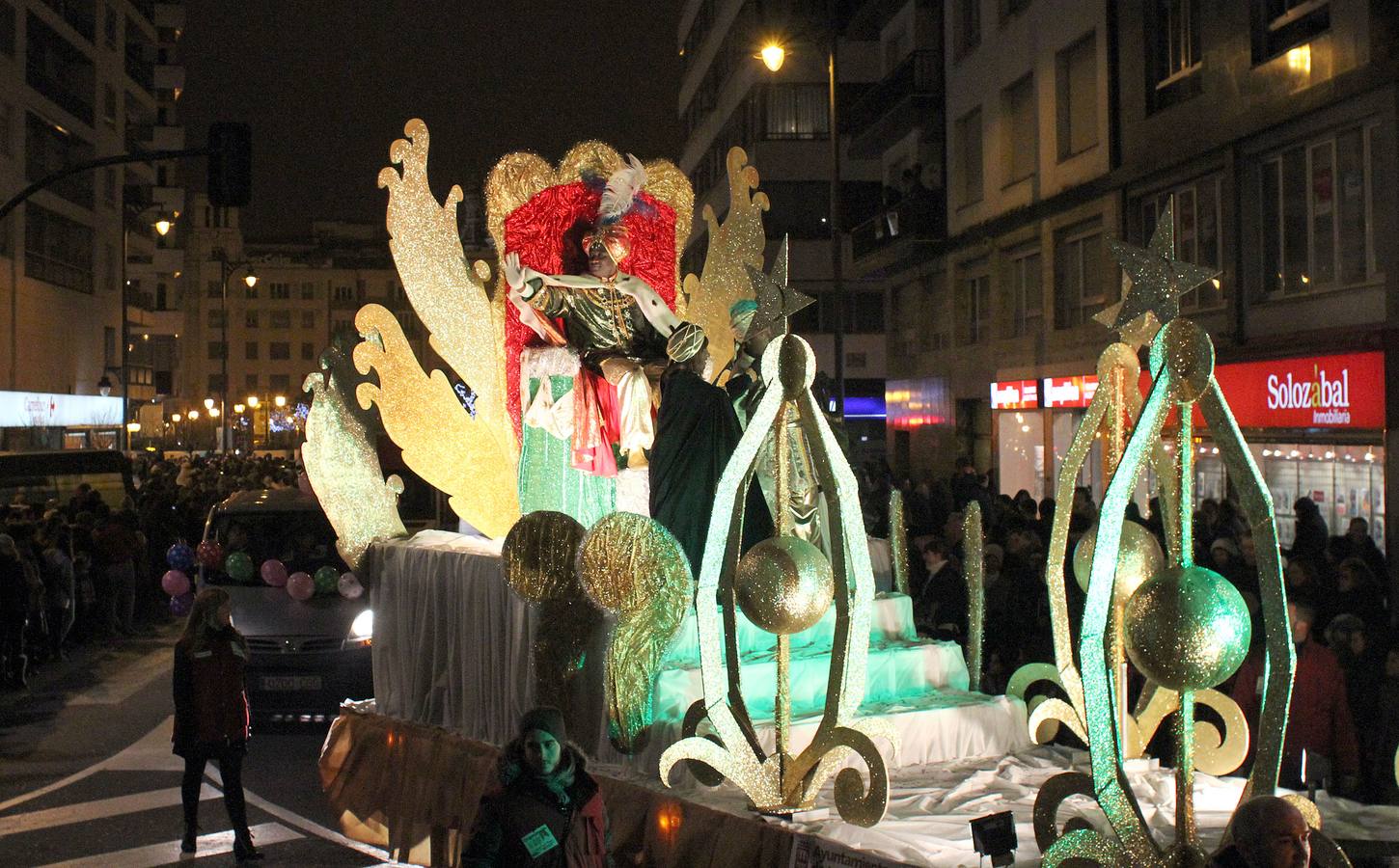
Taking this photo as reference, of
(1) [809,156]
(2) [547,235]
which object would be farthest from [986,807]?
(1) [809,156]

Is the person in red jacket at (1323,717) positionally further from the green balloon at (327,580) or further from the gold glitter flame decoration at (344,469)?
the green balloon at (327,580)

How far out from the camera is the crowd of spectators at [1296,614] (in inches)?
240

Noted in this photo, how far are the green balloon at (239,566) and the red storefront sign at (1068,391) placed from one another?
40.5 feet

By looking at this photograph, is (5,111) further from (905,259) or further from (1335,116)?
(1335,116)

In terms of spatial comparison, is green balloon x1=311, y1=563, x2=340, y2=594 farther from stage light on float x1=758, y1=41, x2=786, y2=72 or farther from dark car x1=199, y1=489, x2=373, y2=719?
stage light on float x1=758, y1=41, x2=786, y2=72

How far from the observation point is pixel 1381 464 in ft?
42.0

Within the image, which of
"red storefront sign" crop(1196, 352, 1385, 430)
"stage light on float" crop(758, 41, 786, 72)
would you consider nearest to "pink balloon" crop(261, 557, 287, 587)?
"red storefront sign" crop(1196, 352, 1385, 430)

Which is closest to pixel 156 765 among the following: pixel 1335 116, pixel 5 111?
pixel 1335 116

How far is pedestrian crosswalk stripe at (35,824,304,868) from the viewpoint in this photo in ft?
24.5

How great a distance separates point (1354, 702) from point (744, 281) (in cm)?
460

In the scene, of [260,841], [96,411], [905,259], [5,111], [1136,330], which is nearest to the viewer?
[1136,330]

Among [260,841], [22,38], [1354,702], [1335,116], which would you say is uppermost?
[22,38]

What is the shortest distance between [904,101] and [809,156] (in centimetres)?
957

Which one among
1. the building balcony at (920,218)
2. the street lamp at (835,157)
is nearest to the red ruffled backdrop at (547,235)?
the street lamp at (835,157)
